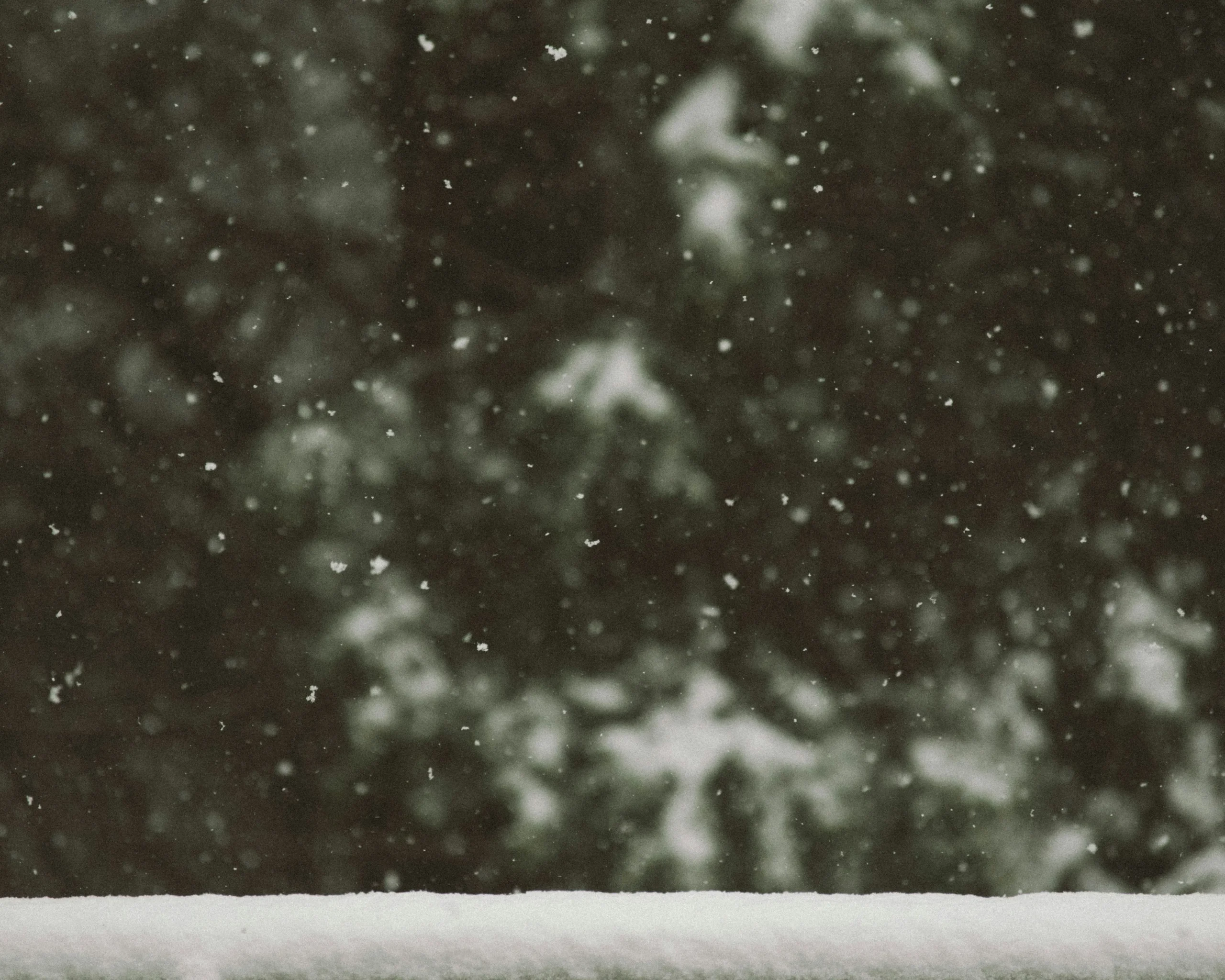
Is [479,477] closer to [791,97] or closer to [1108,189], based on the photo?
[791,97]

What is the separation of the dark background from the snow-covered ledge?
0.21 m

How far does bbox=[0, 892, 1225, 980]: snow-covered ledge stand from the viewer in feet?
1.46

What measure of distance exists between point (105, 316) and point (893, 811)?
623mm

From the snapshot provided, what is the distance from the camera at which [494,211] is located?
686mm

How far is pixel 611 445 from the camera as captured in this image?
2.25 feet

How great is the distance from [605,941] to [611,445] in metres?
0.33

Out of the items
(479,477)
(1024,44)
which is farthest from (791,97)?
(479,477)

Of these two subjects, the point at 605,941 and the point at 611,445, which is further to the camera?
the point at 611,445

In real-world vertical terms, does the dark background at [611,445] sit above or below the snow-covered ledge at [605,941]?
above

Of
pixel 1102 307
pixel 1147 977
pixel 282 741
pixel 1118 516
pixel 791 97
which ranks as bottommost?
pixel 1147 977

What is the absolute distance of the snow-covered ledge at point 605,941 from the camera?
444mm

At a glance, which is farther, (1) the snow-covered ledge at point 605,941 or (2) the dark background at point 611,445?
(2) the dark background at point 611,445

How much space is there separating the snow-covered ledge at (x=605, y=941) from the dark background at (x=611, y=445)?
21 cm

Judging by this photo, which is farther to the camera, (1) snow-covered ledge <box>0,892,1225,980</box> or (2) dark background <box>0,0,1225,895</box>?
(2) dark background <box>0,0,1225,895</box>
